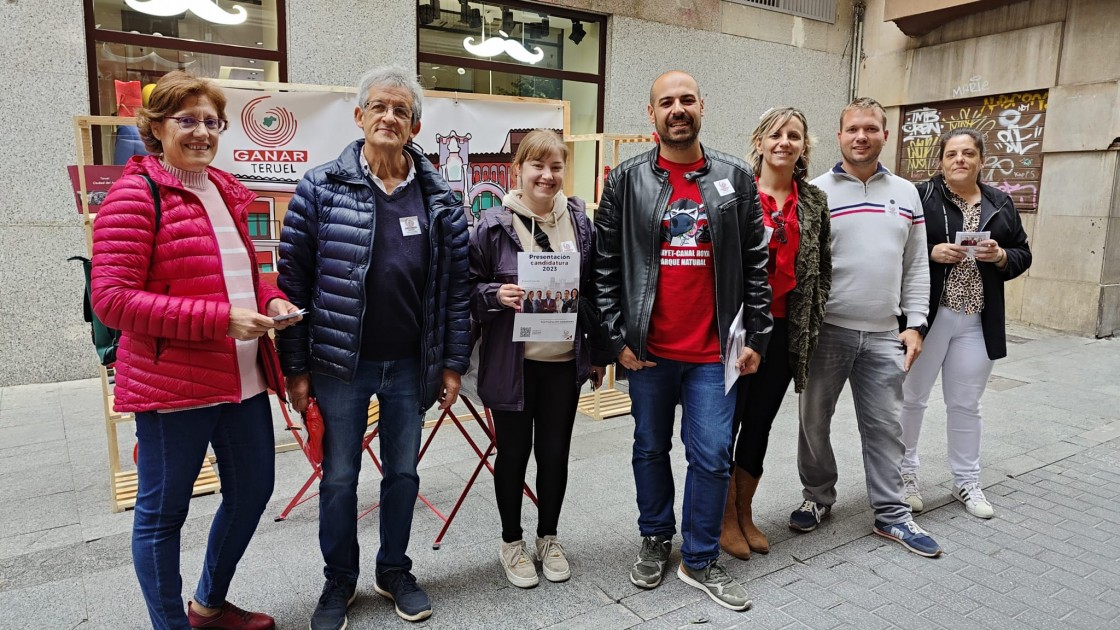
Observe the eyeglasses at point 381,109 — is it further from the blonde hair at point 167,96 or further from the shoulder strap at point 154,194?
the shoulder strap at point 154,194

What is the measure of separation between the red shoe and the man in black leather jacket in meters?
1.55

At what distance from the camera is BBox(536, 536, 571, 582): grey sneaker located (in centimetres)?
340

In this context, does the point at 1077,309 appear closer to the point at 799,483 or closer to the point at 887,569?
the point at 799,483

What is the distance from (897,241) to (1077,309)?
25.4 ft

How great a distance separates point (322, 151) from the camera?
504 centimetres

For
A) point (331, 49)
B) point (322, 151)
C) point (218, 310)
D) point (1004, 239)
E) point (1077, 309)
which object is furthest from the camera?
point (1077, 309)

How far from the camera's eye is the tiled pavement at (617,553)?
3160 millimetres

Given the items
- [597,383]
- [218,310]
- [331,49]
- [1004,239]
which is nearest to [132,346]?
[218,310]

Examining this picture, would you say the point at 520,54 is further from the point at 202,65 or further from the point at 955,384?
the point at 955,384

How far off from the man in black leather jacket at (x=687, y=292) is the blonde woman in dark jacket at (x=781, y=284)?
0.27 metres

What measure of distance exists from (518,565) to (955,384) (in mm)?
2666

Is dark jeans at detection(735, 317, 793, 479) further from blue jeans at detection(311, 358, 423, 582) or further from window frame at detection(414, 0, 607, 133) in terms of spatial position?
window frame at detection(414, 0, 607, 133)

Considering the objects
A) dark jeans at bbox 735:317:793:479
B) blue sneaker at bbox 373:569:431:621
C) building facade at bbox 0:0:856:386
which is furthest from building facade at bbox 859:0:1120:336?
blue sneaker at bbox 373:569:431:621

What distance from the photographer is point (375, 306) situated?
2.83m
